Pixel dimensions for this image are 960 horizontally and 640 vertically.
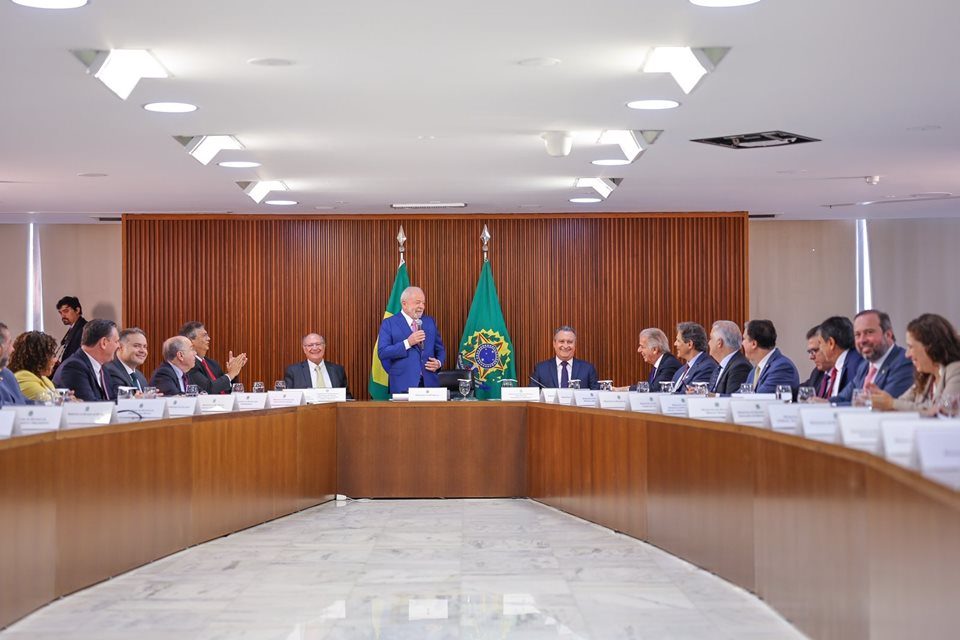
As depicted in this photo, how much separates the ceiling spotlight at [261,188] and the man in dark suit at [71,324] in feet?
11.4

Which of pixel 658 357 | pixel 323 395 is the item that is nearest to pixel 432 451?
pixel 323 395

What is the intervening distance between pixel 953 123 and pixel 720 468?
3175 mm

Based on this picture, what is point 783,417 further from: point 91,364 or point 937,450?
point 91,364

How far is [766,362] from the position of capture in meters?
7.47

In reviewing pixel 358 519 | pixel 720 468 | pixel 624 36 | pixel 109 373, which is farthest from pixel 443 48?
pixel 358 519

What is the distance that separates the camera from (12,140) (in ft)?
26.6

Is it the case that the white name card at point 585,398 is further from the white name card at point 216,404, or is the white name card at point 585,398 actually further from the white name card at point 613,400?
the white name card at point 216,404

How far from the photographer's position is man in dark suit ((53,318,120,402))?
294 inches

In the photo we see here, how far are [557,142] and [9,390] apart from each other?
378 centimetres

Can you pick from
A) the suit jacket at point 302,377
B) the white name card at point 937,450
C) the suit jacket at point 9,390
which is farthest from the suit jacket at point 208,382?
the white name card at point 937,450

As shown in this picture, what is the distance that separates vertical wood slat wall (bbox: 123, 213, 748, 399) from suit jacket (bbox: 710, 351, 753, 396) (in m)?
5.16

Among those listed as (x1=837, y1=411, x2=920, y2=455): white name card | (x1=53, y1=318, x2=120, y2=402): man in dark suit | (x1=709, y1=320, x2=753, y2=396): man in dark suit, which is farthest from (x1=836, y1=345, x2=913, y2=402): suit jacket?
(x1=53, y1=318, x2=120, y2=402): man in dark suit

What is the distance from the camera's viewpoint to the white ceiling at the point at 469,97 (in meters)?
5.19

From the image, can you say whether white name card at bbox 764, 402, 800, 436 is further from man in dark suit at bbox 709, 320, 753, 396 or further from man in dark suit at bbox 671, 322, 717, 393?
man in dark suit at bbox 671, 322, 717, 393
